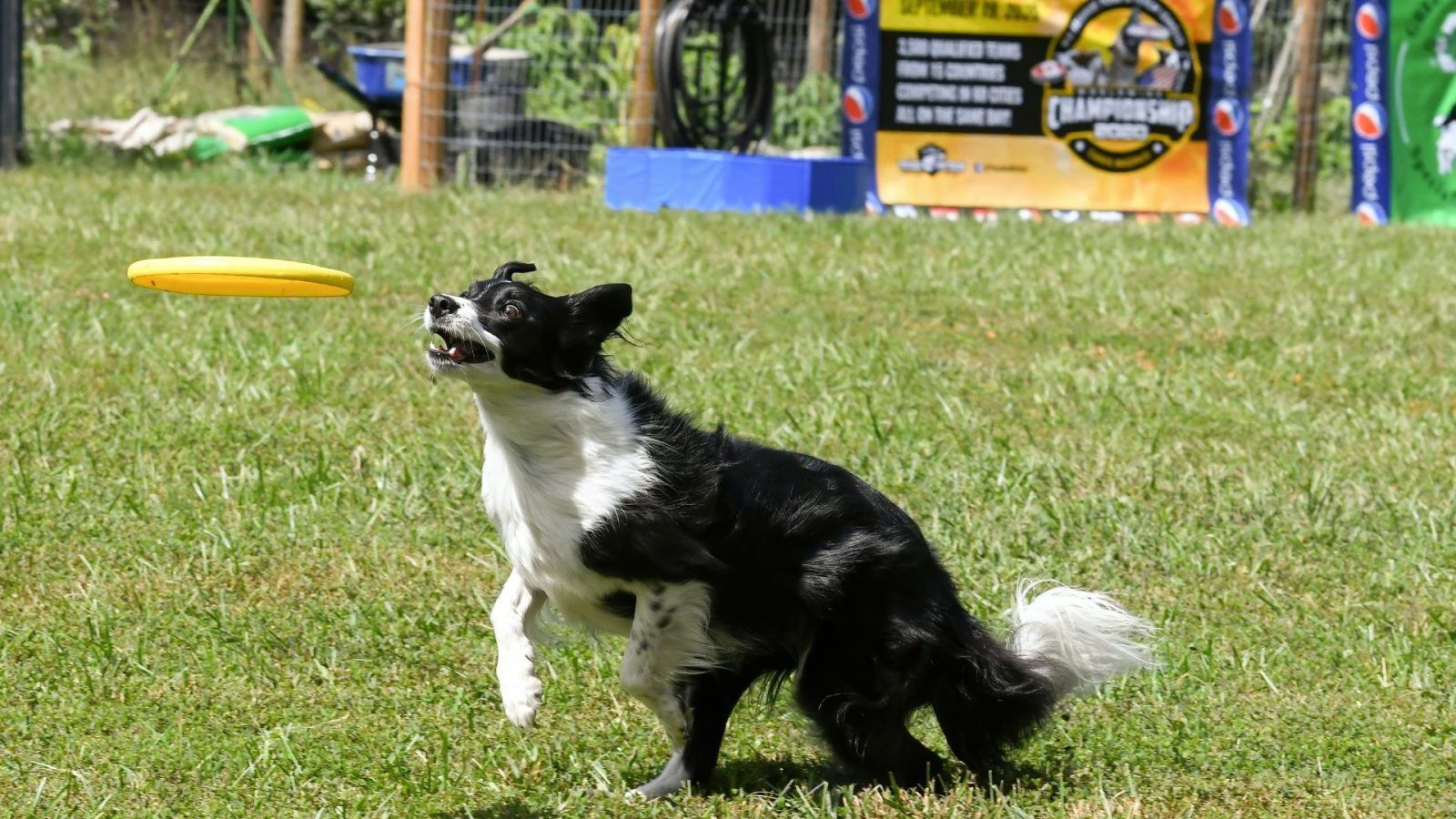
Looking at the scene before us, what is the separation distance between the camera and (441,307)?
3451 millimetres

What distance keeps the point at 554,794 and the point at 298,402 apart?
3121 mm

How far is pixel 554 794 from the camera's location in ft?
12.5

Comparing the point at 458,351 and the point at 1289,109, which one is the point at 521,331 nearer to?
the point at 458,351

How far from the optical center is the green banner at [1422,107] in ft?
44.0

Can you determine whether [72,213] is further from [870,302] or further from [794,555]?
[794,555]

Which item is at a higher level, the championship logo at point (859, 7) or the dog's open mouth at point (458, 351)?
the championship logo at point (859, 7)

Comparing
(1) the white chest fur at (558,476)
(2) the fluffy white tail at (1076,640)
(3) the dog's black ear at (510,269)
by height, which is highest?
(3) the dog's black ear at (510,269)

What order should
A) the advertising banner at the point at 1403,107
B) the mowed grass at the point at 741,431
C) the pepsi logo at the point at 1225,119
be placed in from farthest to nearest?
the pepsi logo at the point at 1225,119
the advertising banner at the point at 1403,107
the mowed grass at the point at 741,431

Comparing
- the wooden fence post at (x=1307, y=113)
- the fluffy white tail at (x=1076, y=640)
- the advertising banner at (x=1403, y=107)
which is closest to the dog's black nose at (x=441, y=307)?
the fluffy white tail at (x=1076, y=640)

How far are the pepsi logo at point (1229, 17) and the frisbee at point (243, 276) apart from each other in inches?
444

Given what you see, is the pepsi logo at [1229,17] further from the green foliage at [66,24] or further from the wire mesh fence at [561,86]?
the green foliage at [66,24]

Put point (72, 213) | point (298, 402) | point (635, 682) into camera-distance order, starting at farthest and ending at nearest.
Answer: point (72, 213), point (298, 402), point (635, 682)

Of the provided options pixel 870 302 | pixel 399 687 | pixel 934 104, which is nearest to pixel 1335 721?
pixel 399 687

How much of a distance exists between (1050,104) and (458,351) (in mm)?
10750
